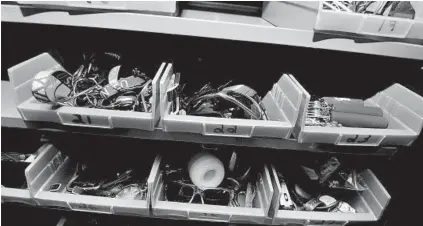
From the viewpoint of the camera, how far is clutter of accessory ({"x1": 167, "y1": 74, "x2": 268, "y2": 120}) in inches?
36.8

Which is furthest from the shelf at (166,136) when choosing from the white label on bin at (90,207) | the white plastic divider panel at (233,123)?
the white label on bin at (90,207)

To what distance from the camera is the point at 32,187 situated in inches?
35.2

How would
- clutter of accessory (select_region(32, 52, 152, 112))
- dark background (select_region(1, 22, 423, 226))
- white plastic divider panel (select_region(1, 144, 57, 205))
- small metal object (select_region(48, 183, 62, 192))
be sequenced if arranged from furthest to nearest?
dark background (select_region(1, 22, 423, 226)) → small metal object (select_region(48, 183, 62, 192)) → white plastic divider panel (select_region(1, 144, 57, 205)) → clutter of accessory (select_region(32, 52, 152, 112))

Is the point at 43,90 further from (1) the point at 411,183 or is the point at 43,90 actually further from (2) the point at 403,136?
(1) the point at 411,183

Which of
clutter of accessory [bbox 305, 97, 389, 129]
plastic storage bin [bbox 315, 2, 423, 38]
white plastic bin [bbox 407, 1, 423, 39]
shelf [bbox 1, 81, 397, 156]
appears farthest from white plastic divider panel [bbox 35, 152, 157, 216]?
white plastic bin [bbox 407, 1, 423, 39]

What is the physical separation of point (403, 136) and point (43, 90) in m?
1.02

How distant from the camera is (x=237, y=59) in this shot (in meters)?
1.20

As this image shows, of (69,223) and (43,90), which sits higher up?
(43,90)

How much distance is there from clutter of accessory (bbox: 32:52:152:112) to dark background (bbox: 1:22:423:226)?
0.51 feet

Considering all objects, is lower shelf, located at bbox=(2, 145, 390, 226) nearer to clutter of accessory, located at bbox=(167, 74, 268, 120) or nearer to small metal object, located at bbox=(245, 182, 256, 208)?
small metal object, located at bbox=(245, 182, 256, 208)

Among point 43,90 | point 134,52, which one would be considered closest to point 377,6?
point 134,52

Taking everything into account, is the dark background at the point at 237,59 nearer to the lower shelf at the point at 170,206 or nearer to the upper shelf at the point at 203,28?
the lower shelf at the point at 170,206

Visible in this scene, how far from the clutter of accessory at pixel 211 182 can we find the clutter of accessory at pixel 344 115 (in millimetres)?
299

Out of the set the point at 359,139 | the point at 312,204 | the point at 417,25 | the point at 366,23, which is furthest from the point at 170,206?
the point at 417,25
